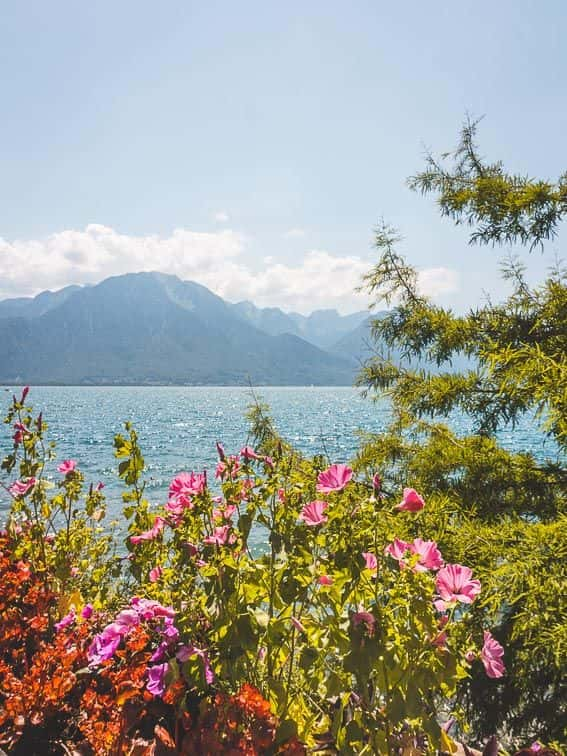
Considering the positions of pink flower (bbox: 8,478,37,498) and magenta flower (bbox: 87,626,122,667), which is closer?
magenta flower (bbox: 87,626,122,667)

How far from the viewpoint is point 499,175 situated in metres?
3.62

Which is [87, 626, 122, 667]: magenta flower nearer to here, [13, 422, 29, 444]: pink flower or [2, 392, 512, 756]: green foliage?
[2, 392, 512, 756]: green foliage

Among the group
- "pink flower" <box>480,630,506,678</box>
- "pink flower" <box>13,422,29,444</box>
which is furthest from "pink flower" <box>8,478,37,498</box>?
"pink flower" <box>480,630,506,678</box>

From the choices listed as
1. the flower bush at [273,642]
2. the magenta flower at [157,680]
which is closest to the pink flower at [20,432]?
the flower bush at [273,642]

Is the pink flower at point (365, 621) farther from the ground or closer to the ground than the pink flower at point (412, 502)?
closer to the ground

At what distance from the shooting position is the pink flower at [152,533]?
1912 mm

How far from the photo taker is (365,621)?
4.30 feet

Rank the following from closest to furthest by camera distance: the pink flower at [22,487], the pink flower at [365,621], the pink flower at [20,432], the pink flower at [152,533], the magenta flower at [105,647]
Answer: the pink flower at [365,621] < the magenta flower at [105,647] < the pink flower at [152,533] < the pink flower at [20,432] < the pink flower at [22,487]

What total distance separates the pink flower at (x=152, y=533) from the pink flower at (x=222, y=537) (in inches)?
13.1

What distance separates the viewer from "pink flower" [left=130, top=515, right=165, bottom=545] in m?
1.91

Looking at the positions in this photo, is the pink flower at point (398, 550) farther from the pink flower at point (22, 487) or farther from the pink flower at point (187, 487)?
the pink flower at point (22, 487)

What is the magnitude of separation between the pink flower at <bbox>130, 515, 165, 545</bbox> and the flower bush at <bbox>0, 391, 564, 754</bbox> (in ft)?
0.06

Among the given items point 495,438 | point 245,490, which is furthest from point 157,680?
point 495,438

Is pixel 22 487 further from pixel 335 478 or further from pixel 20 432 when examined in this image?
pixel 335 478
